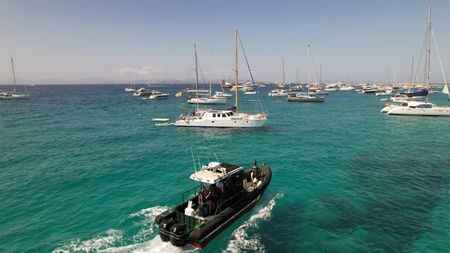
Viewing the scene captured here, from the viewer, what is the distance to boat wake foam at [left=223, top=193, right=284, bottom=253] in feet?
45.7

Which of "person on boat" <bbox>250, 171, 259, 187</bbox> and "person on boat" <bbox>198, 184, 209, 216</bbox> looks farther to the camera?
"person on boat" <bbox>250, 171, 259, 187</bbox>

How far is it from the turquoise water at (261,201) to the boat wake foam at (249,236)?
61 millimetres

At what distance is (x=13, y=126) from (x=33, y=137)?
15302mm

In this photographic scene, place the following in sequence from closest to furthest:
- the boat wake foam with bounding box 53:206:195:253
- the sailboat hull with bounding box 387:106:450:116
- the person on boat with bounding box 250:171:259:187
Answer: the boat wake foam with bounding box 53:206:195:253 → the person on boat with bounding box 250:171:259:187 → the sailboat hull with bounding box 387:106:450:116

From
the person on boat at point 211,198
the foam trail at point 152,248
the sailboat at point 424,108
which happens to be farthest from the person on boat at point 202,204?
the sailboat at point 424,108

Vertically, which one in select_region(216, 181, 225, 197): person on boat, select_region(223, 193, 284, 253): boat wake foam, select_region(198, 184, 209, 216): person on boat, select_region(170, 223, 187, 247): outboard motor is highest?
select_region(216, 181, 225, 197): person on boat

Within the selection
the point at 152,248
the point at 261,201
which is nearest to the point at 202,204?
the point at 152,248

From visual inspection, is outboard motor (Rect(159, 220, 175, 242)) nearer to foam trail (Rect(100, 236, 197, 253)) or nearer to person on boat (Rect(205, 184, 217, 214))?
foam trail (Rect(100, 236, 197, 253))

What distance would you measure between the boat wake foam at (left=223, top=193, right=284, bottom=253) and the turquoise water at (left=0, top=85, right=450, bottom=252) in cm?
6

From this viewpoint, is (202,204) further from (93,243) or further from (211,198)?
(93,243)

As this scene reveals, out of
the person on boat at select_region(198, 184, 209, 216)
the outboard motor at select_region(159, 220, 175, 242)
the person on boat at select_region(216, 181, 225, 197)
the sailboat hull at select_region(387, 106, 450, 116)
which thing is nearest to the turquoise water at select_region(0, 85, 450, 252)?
the outboard motor at select_region(159, 220, 175, 242)

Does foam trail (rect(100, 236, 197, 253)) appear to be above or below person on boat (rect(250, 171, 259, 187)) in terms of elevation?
below

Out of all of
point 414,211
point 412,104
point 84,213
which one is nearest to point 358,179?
point 414,211

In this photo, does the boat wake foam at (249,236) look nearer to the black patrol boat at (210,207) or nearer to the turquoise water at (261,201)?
the turquoise water at (261,201)
